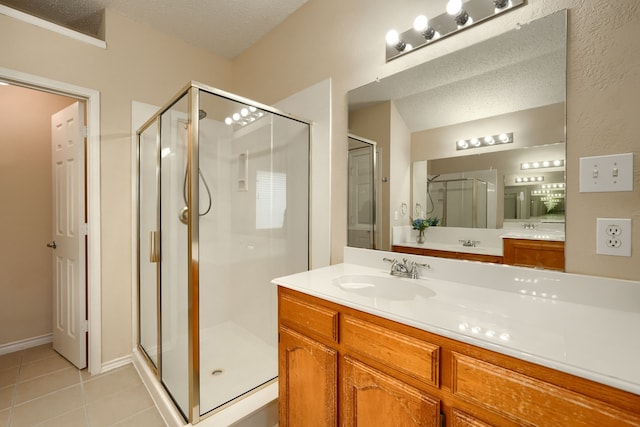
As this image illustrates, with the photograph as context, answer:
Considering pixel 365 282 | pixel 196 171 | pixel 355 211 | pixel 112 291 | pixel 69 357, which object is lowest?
pixel 69 357

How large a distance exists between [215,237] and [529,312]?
1.57 metres

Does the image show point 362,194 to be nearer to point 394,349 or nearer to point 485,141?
point 485,141

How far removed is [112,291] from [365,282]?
2.03 m

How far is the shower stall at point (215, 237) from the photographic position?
1.47 meters

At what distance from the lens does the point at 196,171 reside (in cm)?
142

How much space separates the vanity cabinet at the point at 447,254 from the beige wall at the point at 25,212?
317 cm

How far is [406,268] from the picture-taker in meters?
1.41

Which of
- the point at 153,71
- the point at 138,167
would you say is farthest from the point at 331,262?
the point at 153,71

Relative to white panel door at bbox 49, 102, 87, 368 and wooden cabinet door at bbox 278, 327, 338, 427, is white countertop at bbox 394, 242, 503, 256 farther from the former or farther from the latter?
white panel door at bbox 49, 102, 87, 368

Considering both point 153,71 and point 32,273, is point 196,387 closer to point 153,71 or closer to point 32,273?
point 32,273

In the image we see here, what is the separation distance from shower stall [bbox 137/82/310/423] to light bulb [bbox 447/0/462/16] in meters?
1.04

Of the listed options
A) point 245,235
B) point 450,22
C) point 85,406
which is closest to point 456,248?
point 450,22

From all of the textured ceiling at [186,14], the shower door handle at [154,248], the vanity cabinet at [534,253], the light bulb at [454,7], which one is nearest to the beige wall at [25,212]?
the textured ceiling at [186,14]

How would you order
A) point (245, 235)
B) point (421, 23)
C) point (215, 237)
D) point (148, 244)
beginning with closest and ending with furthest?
point (421, 23) → point (215, 237) → point (245, 235) → point (148, 244)
